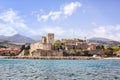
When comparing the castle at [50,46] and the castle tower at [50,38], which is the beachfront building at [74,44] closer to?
the castle at [50,46]

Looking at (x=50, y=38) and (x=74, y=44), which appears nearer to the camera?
(x=50, y=38)

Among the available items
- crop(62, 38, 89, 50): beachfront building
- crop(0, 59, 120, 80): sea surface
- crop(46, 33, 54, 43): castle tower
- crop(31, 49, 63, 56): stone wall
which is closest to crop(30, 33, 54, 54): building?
crop(46, 33, 54, 43): castle tower

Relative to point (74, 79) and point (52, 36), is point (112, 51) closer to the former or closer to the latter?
point (52, 36)

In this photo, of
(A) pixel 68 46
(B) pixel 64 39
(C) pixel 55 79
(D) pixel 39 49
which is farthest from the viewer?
(B) pixel 64 39

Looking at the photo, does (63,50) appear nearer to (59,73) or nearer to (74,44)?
(74,44)

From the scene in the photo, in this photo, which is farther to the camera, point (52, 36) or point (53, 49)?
point (52, 36)

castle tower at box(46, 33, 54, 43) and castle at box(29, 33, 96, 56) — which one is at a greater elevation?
castle tower at box(46, 33, 54, 43)

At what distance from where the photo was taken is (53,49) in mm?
152000

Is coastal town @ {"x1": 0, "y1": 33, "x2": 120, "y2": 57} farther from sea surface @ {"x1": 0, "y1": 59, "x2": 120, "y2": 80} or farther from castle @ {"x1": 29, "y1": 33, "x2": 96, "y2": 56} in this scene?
sea surface @ {"x1": 0, "y1": 59, "x2": 120, "y2": 80}

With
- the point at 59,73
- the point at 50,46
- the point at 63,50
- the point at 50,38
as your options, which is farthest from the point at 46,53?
the point at 59,73

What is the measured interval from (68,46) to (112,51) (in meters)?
25.3

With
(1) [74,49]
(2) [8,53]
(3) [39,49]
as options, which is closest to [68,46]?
(1) [74,49]

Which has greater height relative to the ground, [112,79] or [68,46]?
[68,46]

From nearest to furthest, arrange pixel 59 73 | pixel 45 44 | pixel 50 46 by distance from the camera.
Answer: pixel 59 73, pixel 50 46, pixel 45 44
